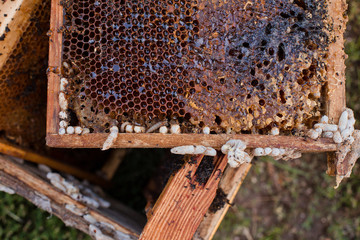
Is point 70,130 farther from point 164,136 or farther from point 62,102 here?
point 164,136

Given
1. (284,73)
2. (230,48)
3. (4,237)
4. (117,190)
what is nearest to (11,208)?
(4,237)

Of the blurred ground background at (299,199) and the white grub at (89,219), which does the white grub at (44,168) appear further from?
the blurred ground background at (299,199)

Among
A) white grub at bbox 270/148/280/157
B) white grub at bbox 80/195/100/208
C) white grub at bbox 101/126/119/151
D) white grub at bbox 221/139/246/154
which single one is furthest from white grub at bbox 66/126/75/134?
white grub at bbox 270/148/280/157

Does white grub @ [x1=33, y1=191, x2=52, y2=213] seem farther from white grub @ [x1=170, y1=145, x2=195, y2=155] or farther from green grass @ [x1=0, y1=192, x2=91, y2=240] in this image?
white grub @ [x1=170, y1=145, x2=195, y2=155]

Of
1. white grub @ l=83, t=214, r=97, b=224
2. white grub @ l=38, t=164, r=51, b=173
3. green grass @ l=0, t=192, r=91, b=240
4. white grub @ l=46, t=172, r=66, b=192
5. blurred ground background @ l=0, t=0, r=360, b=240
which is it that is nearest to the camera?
white grub @ l=83, t=214, r=97, b=224

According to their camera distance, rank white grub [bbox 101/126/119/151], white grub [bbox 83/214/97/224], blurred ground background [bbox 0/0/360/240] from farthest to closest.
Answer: blurred ground background [bbox 0/0/360/240]
white grub [bbox 83/214/97/224]
white grub [bbox 101/126/119/151]

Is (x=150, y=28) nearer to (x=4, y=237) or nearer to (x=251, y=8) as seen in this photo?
(x=251, y=8)

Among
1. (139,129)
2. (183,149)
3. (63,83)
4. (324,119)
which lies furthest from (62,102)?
(324,119)
